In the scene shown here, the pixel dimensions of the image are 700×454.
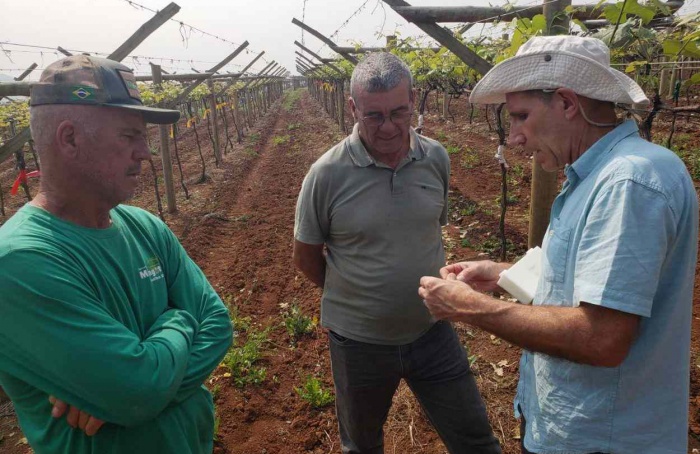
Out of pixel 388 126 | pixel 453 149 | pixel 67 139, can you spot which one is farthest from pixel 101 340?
pixel 453 149

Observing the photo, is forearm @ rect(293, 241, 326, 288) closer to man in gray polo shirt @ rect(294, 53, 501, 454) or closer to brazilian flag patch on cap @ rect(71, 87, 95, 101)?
man in gray polo shirt @ rect(294, 53, 501, 454)

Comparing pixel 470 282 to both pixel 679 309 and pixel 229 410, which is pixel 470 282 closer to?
pixel 679 309

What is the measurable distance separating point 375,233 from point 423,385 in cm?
89

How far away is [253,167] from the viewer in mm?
14453

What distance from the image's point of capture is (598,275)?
51.7 inches

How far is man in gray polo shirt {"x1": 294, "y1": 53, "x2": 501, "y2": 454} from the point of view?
2396mm

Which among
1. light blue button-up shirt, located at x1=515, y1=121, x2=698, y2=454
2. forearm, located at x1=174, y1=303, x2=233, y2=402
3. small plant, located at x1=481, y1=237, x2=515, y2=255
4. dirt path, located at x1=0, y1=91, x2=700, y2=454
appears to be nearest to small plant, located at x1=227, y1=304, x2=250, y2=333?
dirt path, located at x1=0, y1=91, x2=700, y2=454

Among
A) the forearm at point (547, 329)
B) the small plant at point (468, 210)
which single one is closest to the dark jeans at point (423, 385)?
the forearm at point (547, 329)

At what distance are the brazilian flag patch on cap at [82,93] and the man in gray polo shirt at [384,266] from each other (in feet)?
3.79

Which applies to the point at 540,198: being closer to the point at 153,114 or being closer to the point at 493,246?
the point at 493,246

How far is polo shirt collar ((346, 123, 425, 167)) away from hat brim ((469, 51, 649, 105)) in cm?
91

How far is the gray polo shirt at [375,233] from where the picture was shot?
241 cm

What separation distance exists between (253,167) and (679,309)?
13859mm

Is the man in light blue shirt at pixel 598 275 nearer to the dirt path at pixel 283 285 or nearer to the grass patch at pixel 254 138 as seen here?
the dirt path at pixel 283 285
